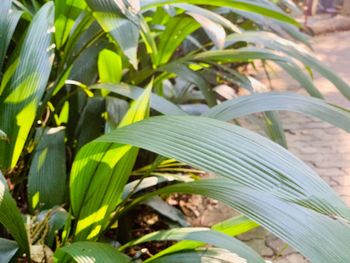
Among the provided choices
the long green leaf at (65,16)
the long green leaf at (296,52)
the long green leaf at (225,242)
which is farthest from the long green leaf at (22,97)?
the long green leaf at (296,52)

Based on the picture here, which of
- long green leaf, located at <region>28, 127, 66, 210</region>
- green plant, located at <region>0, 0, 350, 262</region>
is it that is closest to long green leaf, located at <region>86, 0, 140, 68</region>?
green plant, located at <region>0, 0, 350, 262</region>

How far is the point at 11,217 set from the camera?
0.63m

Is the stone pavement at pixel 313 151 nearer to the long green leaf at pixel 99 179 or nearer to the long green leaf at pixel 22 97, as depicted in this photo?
the long green leaf at pixel 99 179

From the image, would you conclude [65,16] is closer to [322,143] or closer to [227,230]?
[227,230]

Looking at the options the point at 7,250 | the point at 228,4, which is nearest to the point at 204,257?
the point at 7,250

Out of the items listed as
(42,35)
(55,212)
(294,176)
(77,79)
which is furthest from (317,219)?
(77,79)

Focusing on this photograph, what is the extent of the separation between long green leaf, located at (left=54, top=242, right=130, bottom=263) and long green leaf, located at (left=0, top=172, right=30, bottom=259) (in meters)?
0.06

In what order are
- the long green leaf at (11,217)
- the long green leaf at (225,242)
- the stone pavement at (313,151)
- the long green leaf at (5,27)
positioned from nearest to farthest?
the long green leaf at (11,217)
the long green leaf at (225,242)
the long green leaf at (5,27)
the stone pavement at (313,151)

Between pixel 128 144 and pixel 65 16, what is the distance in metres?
0.55

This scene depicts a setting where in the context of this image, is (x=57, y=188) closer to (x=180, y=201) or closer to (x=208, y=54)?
(x=208, y=54)

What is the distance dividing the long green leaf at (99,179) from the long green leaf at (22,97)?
0.55ft

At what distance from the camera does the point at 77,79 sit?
3.63ft

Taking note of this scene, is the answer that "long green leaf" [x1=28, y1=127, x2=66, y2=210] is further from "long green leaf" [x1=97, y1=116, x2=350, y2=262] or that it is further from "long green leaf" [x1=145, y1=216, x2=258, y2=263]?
"long green leaf" [x1=97, y1=116, x2=350, y2=262]

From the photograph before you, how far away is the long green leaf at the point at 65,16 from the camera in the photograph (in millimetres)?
979
